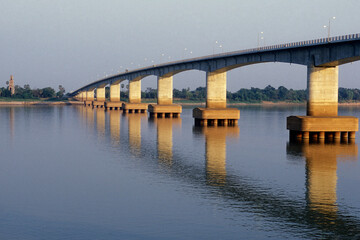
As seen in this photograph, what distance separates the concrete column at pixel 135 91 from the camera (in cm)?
13738

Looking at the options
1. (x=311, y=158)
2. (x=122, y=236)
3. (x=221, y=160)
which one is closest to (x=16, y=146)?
(x=221, y=160)

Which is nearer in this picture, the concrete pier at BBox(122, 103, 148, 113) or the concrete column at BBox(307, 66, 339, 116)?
the concrete column at BBox(307, 66, 339, 116)

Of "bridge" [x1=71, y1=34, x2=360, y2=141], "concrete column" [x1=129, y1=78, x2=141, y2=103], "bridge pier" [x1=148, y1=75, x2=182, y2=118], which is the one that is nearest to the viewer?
"bridge" [x1=71, y1=34, x2=360, y2=141]

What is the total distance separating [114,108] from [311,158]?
12413 cm

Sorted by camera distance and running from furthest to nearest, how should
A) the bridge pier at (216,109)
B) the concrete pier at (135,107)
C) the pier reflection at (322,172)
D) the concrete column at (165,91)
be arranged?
the concrete pier at (135,107) < the concrete column at (165,91) < the bridge pier at (216,109) < the pier reflection at (322,172)

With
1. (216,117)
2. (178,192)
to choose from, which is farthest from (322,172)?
(216,117)

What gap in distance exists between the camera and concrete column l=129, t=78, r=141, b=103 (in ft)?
451

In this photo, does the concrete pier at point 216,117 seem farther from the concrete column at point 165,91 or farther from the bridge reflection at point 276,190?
the concrete column at point 165,91

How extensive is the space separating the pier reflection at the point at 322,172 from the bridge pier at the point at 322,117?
2.98 metres

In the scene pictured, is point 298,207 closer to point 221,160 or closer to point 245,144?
point 221,160

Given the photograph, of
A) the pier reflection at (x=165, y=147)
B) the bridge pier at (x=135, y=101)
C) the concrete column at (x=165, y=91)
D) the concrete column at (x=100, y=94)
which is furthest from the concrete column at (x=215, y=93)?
the concrete column at (x=100, y=94)

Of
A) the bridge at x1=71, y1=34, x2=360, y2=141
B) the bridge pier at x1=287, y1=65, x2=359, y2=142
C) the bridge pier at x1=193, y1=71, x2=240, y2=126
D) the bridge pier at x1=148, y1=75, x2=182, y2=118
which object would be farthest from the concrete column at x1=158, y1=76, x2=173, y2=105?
the bridge pier at x1=287, y1=65, x2=359, y2=142

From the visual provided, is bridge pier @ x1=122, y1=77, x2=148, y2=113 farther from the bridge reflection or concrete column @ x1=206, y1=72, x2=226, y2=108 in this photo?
the bridge reflection

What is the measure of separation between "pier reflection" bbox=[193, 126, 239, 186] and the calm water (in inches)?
3.9
